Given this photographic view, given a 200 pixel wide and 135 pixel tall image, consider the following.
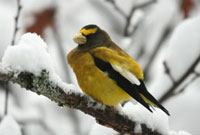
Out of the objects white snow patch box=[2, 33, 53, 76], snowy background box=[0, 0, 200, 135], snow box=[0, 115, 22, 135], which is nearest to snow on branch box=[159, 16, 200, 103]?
snowy background box=[0, 0, 200, 135]

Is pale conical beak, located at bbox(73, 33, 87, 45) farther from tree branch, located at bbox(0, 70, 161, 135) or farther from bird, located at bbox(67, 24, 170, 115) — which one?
tree branch, located at bbox(0, 70, 161, 135)

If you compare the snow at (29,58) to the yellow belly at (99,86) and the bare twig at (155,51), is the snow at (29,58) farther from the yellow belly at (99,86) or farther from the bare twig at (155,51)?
the bare twig at (155,51)

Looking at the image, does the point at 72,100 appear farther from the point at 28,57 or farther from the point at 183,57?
the point at 183,57

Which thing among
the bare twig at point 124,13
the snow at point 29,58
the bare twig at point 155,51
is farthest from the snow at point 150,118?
the bare twig at point 155,51

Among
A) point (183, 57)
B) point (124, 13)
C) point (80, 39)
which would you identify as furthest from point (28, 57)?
point (124, 13)

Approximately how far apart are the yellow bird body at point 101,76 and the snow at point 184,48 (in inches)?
34.4

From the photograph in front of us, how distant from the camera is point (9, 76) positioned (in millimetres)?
2422

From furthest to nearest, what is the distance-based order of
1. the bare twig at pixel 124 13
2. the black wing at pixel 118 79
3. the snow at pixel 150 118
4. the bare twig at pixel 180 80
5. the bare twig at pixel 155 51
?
the bare twig at pixel 155 51 → the bare twig at pixel 124 13 → the bare twig at pixel 180 80 → the black wing at pixel 118 79 → the snow at pixel 150 118

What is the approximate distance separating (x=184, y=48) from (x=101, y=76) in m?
1.50

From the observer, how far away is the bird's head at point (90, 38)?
3998mm

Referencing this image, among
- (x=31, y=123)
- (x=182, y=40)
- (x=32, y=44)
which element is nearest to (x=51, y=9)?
(x=31, y=123)

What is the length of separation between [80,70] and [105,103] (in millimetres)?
413

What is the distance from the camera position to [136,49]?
666cm

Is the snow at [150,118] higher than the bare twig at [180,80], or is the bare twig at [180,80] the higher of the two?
the bare twig at [180,80]
